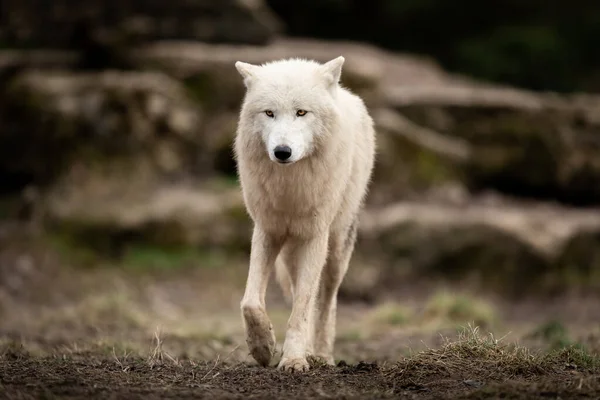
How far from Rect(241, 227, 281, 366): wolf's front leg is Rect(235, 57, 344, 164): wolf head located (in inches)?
25.4

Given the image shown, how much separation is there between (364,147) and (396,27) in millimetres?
18091

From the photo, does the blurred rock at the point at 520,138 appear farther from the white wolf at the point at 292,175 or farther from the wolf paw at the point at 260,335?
the wolf paw at the point at 260,335

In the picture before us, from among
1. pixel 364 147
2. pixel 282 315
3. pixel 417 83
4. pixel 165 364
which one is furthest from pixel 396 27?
pixel 165 364

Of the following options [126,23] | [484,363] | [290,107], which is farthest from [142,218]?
[484,363]

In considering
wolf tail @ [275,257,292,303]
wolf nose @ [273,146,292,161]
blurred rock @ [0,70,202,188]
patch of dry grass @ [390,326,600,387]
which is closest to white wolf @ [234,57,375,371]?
wolf nose @ [273,146,292,161]

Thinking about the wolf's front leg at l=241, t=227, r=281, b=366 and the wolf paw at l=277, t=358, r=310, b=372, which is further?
the wolf's front leg at l=241, t=227, r=281, b=366

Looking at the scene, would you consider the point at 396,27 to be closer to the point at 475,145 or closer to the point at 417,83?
the point at 417,83

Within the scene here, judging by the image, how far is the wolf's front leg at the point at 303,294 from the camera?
544 centimetres

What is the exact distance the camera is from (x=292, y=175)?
18.0 ft

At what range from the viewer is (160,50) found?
13984 millimetres

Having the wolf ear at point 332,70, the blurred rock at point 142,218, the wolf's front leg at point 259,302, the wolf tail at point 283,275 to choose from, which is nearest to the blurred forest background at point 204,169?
the blurred rock at point 142,218

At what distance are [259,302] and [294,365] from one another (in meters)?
0.44

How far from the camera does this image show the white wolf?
17.4ft

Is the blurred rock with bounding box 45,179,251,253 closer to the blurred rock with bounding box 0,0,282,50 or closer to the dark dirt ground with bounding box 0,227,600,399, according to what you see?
the dark dirt ground with bounding box 0,227,600,399
